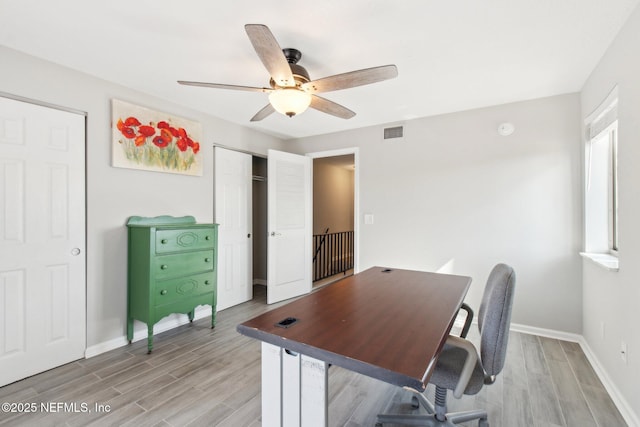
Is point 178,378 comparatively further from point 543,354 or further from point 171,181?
point 543,354

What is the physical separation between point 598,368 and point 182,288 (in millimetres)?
3559

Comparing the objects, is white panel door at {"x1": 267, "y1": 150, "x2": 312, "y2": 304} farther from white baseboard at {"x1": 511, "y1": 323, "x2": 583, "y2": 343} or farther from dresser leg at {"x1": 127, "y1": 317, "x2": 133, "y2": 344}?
white baseboard at {"x1": 511, "y1": 323, "x2": 583, "y2": 343}

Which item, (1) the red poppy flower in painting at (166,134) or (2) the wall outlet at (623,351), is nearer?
(2) the wall outlet at (623,351)

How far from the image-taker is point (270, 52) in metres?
1.56

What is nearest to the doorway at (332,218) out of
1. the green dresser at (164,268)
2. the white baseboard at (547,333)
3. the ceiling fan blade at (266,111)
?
the green dresser at (164,268)

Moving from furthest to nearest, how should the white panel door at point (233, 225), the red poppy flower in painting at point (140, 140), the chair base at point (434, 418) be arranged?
the white panel door at point (233, 225), the red poppy flower in painting at point (140, 140), the chair base at point (434, 418)

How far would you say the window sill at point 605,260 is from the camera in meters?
2.00

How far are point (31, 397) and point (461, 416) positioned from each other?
2.75 m

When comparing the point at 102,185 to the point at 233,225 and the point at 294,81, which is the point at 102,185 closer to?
the point at 233,225

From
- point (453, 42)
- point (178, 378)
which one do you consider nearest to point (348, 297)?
point (178, 378)

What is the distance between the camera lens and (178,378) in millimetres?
2209

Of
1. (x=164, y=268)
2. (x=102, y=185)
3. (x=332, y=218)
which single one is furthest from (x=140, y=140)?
(x=332, y=218)

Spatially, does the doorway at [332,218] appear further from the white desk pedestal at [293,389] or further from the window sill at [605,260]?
the white desk pedestal at [293,389]

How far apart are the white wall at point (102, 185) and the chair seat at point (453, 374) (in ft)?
9.01
